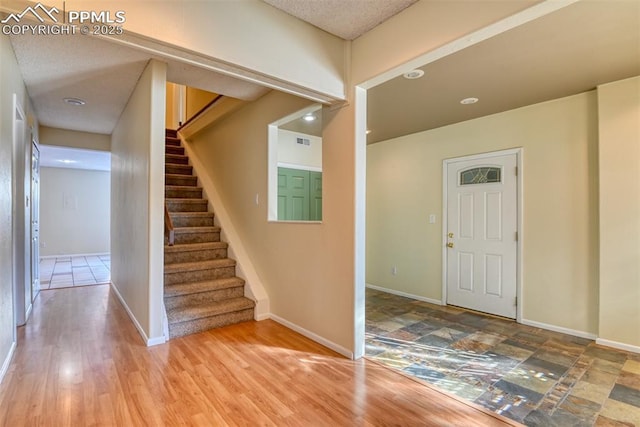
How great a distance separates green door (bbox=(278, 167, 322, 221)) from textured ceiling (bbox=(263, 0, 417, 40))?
9.14 ft

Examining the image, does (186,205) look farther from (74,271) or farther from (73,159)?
(73,159)

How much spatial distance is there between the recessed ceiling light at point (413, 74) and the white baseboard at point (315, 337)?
2.45 m

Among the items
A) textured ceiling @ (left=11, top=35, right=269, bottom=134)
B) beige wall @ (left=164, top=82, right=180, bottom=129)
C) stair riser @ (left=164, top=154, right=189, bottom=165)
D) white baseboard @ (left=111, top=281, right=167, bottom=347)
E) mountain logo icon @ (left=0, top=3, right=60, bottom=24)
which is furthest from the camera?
beige wall @ (left=164, top=82, right=180, bottom=129)

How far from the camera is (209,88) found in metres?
3.31

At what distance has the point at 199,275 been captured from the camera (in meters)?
3.70

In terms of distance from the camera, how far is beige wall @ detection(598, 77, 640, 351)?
9.32ft

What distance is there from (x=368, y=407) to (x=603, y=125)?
332cm

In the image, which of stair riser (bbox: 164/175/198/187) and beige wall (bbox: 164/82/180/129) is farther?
beige wall (bbox: 164/82/180/129)

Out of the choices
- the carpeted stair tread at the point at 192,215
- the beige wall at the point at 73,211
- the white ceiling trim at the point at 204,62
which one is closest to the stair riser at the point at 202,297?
the carpeted stair tread at the point at 192,215

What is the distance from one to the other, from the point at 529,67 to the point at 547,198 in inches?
60.0

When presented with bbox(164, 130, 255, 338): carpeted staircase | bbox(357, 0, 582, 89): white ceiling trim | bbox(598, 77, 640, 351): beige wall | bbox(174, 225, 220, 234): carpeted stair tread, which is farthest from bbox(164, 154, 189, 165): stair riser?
bbox(598, 77, 640, 351): beige wall

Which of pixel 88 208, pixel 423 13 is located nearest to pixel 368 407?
pixel 423 13

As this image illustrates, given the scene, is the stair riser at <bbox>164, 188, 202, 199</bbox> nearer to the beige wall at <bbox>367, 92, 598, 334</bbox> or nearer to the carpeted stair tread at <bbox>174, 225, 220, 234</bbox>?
the carpeted stair tread at <bbox>174, 225, 220, 234</bbox>

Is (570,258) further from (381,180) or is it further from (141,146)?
(141,146)
